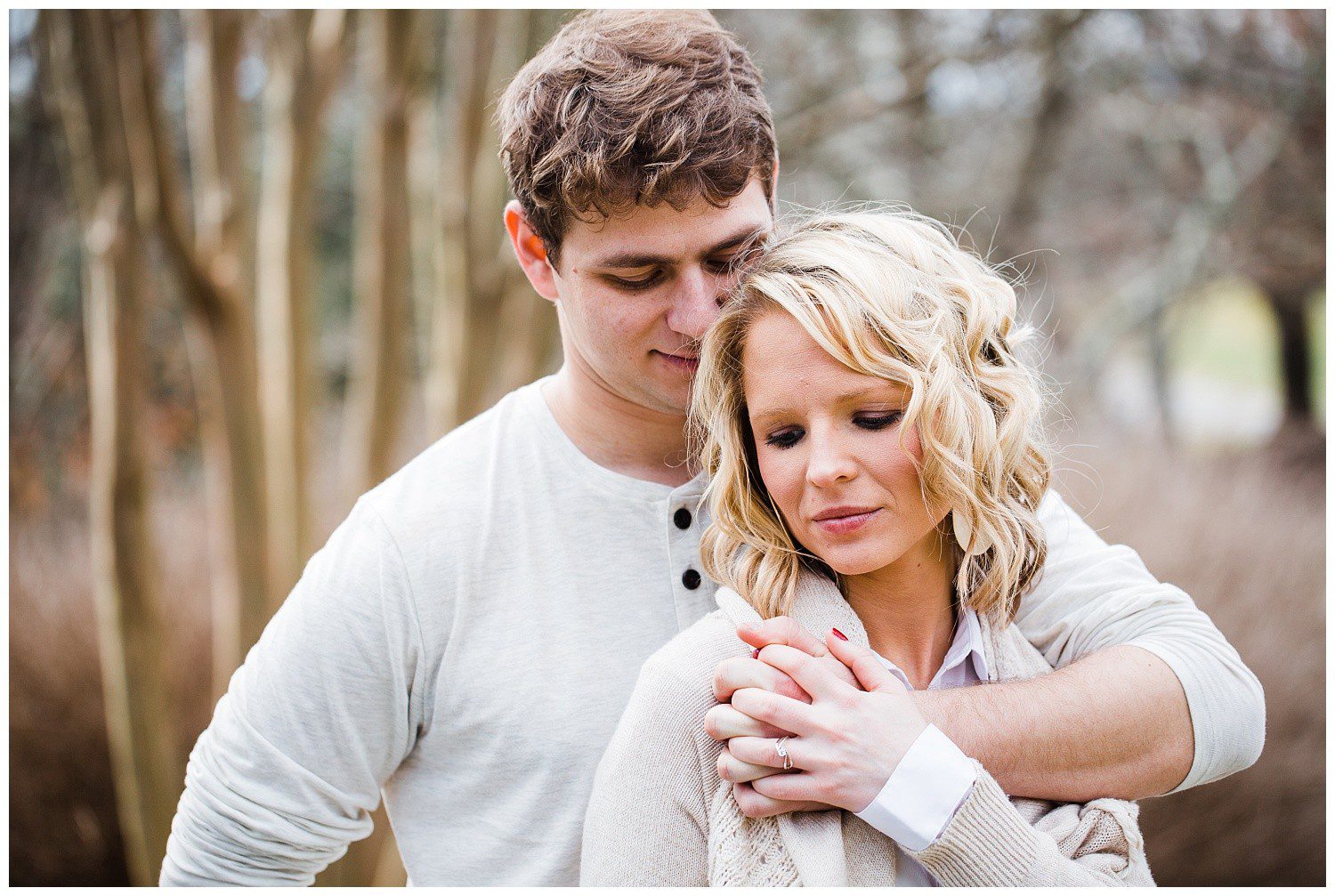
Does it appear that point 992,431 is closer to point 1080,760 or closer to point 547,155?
point 1080,760

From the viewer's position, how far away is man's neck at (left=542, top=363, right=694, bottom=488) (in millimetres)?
1817

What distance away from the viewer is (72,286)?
287 inches

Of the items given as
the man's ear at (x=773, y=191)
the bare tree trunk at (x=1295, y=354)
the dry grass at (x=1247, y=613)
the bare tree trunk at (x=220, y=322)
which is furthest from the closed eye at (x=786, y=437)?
the bare tree trunk at (x=1295, y=354)

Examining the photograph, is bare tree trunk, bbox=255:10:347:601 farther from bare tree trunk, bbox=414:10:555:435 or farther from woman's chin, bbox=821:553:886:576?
woman's chin, bbox=821:553:886:576

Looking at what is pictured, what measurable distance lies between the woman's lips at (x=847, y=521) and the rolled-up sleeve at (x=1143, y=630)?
0.41 m

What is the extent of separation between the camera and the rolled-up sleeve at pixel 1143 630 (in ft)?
5.07

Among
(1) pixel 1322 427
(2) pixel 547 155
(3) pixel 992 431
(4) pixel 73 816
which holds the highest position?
(2) pixel 547 155

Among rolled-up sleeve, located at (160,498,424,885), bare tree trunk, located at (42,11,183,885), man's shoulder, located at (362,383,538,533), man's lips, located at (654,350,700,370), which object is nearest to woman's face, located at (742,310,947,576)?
man's lips, located at (654,350,700,370)

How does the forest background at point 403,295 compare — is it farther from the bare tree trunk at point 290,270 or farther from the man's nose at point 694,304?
the man's nose at point 694,304

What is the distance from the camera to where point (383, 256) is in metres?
3.99

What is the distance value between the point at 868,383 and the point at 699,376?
28 cm

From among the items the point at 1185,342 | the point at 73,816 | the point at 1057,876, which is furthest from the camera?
the point at 1185,342

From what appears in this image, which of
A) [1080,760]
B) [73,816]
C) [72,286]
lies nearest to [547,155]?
[1080,760]

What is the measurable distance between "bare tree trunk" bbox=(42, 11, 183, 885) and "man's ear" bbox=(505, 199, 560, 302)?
7.44 feet
